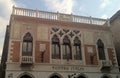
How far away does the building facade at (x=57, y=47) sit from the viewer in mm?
15409

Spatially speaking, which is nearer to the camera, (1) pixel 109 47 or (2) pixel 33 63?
(2) pixel 33 63

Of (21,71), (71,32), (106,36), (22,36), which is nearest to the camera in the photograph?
(21,71)

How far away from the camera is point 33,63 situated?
15.3m

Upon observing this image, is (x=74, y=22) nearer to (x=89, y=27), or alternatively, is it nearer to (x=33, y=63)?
(x=89, y=27)

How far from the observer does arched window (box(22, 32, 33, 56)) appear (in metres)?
15.9

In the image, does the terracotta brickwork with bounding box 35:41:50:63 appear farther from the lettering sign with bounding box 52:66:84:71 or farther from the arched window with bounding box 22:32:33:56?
the lettering sign with bounding box 52:66:84:71

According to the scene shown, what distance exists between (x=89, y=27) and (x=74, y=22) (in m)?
1.72

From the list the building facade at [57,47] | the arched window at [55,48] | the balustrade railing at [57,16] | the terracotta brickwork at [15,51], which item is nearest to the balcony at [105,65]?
the building facade at [57,47]

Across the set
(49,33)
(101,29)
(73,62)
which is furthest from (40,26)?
(101,29)

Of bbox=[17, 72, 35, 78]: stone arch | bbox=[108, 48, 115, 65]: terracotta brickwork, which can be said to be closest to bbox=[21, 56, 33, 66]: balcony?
bbox=[17, 72, 35, 78]: stone arch

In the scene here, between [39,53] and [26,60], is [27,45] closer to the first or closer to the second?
[39,53]

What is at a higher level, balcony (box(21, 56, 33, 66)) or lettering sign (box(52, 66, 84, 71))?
balcony (box(21, 56, 33, 66))

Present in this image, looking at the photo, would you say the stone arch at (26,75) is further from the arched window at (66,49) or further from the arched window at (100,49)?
the arched window at (100,49)

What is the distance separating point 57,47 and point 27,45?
283 cm
